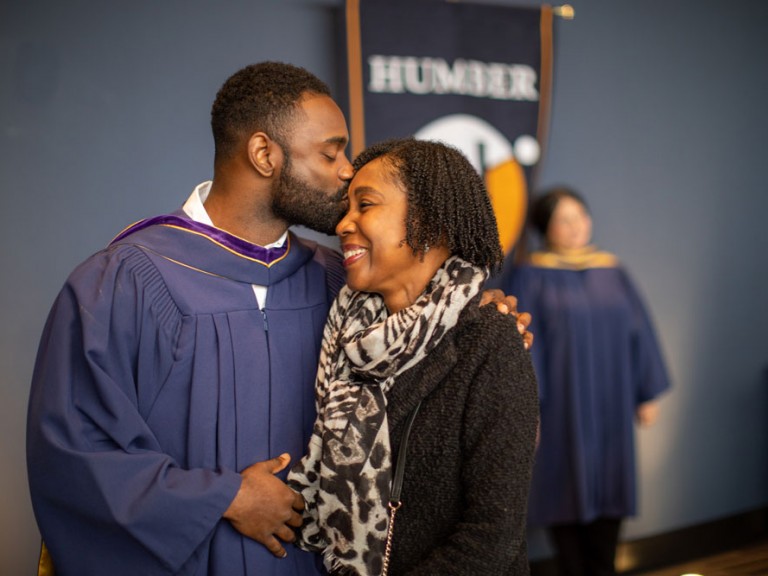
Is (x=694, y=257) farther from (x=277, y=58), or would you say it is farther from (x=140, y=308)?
(x=140, y=308)

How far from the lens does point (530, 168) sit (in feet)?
12.2

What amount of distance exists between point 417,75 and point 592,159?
1303 millimetres

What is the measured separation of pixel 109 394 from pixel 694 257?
3883 millimetres

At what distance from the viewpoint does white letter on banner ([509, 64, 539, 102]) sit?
365 cm

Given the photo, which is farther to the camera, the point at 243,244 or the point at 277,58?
the point at 277,58

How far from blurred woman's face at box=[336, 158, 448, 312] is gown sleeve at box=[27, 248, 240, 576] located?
0.47 metres

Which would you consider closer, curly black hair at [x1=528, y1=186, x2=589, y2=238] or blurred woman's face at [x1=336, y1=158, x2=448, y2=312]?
blurred woman's face at [x1=336, y1=158, x2=448, y2=312]

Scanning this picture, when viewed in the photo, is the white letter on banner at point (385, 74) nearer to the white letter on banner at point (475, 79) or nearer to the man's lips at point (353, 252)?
the white letter on banner at point (475, 79)

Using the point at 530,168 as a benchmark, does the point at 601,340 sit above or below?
below

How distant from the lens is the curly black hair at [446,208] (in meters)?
1.58

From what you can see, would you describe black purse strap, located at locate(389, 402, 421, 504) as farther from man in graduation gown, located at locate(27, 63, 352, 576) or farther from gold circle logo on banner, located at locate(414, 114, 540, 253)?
gold circle logo on banner, located at locate(414, 114, 540, 253)

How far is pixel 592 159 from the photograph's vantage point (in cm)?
424

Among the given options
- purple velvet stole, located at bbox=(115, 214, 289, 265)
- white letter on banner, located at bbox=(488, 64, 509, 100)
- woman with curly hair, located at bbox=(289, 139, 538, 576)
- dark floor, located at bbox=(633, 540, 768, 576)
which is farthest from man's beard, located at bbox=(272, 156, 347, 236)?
dark floor, located at bbox=(633, 540, 768, 576)

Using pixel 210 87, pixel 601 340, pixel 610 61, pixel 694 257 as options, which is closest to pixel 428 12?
pixel 210 87
